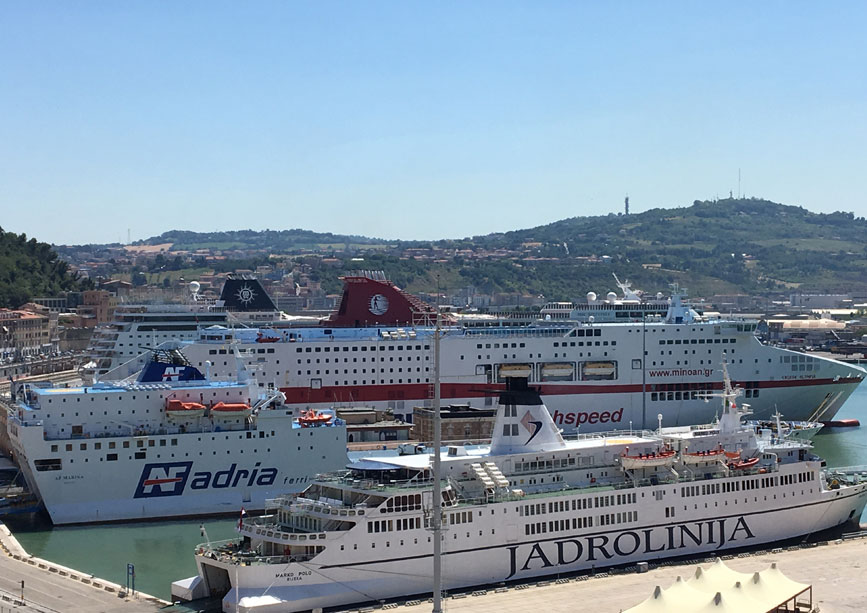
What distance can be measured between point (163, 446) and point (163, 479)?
2.62ft

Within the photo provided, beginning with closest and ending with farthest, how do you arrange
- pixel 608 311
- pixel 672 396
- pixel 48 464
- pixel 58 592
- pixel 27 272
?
1. pixel 58 592
2. pixel 48 464
3. pixel 672 396
4. pixel 608 311
5. pixel 27 272

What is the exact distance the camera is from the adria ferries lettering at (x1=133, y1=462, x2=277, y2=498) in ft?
103

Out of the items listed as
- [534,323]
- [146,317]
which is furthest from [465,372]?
[146,317]

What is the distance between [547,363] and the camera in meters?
46.2

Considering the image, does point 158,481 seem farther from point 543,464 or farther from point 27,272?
point 27,272

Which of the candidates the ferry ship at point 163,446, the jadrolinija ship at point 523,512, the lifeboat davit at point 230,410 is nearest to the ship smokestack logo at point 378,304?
the ferry ship at point 163,446

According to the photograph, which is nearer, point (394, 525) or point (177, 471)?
point (394, 525)

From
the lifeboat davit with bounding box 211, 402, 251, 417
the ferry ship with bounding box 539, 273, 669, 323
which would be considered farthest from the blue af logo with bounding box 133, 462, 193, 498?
the ferry ship with bounding box 539, 273, 669, 323

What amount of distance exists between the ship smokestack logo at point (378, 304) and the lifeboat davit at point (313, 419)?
1453 centimetres

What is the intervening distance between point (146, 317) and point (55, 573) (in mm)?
19983

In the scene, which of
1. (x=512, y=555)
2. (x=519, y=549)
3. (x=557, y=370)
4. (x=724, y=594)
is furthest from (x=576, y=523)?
(x=557, y=370)

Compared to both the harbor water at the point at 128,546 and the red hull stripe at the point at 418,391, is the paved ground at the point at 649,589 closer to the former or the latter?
the harbor water at the point at 128,546

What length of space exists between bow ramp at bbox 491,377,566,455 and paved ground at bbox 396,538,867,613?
10.2 ft

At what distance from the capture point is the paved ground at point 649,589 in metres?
22.5
